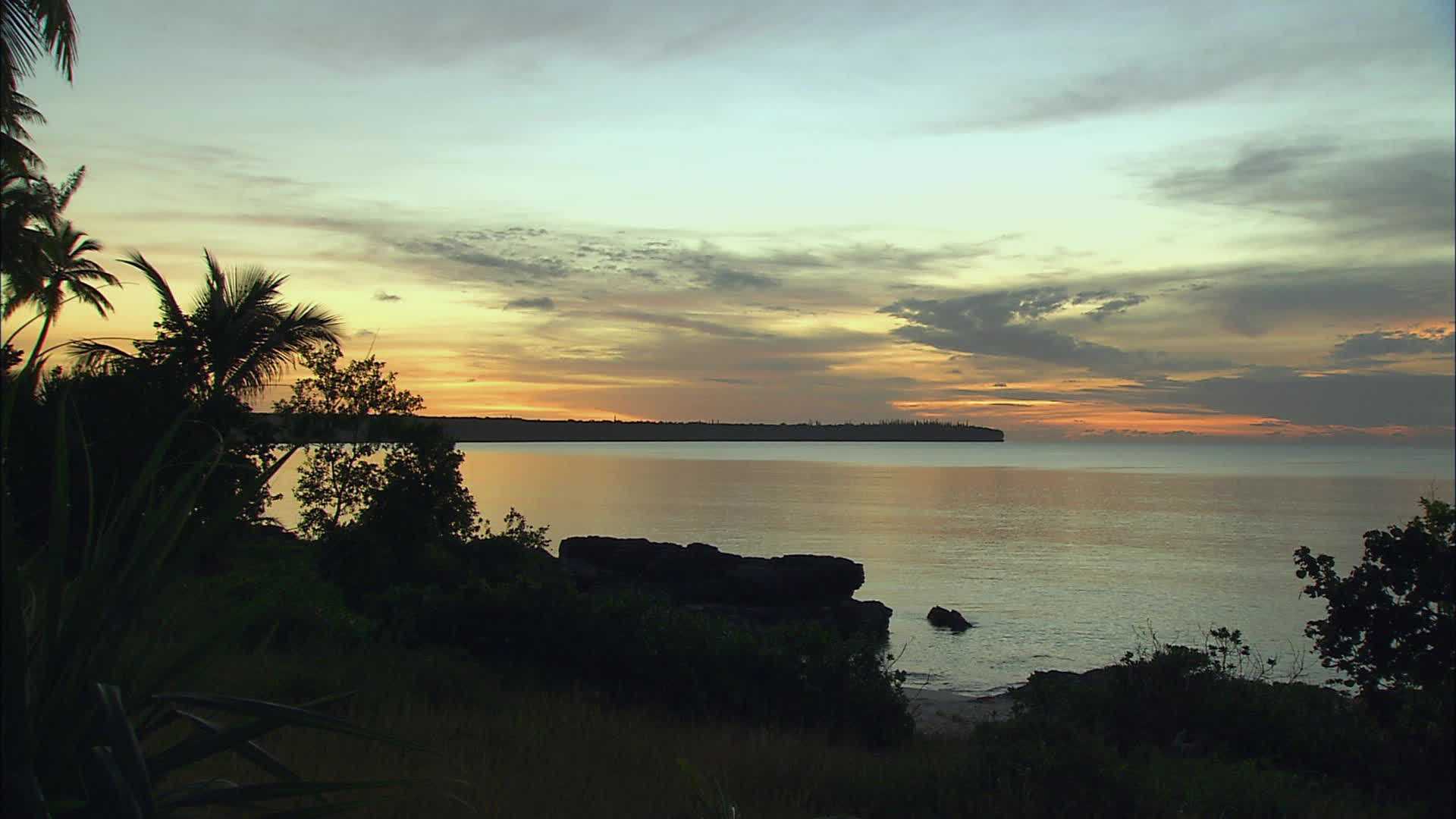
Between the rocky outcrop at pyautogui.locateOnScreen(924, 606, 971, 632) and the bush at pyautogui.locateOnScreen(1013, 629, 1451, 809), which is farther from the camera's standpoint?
the rocky outcrop at pyautogui.locateOnScreen(924, 606, 971, 632)

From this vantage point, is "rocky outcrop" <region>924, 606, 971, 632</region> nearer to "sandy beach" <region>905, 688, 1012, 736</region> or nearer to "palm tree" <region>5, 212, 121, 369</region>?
"sandy beach" <region>905, 688, 1012, 736</region>

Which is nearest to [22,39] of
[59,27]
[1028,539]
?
[59,27]

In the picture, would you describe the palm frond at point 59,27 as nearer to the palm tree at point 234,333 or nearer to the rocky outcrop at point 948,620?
the palm tree at point 234,333

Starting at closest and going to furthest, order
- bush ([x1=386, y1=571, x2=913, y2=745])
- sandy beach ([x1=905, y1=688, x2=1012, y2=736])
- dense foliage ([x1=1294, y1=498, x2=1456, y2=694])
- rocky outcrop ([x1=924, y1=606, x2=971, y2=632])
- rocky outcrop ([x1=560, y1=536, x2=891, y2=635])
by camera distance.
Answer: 1. dense foliage ([x1=1294, y1=498, x2=1456, y2=694])
2. bush ([x1=386, y1=571, x2=913, y2=745])
3. sandy beach ([x1=905, y1=688, x2=1012, y2=736])
4. rocky outcrop ([x1=560, y1=536, x2=891, y2=635])
5. rocky outcrop ([x1=924, y1=606, x2=971, y2=632])

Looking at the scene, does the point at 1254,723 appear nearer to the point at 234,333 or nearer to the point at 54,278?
the point at 54,278

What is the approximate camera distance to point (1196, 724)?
39.3ft

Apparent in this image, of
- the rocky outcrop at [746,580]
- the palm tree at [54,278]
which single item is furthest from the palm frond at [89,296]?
the rocky outcrop at [746,580]

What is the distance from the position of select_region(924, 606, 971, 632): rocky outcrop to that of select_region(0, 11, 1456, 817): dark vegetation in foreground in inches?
682

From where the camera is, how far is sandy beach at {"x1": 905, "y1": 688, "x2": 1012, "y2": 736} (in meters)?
15.9

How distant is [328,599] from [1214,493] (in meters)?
118

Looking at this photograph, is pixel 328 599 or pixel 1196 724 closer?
pixel 1196 724

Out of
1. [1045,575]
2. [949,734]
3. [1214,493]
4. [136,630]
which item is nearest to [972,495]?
[1214,493]

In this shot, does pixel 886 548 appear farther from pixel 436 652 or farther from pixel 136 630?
pixel 136 630

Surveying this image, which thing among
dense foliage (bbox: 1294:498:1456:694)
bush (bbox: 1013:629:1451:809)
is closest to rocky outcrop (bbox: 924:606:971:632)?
bush (bbox: 1013:629:1451:809)
